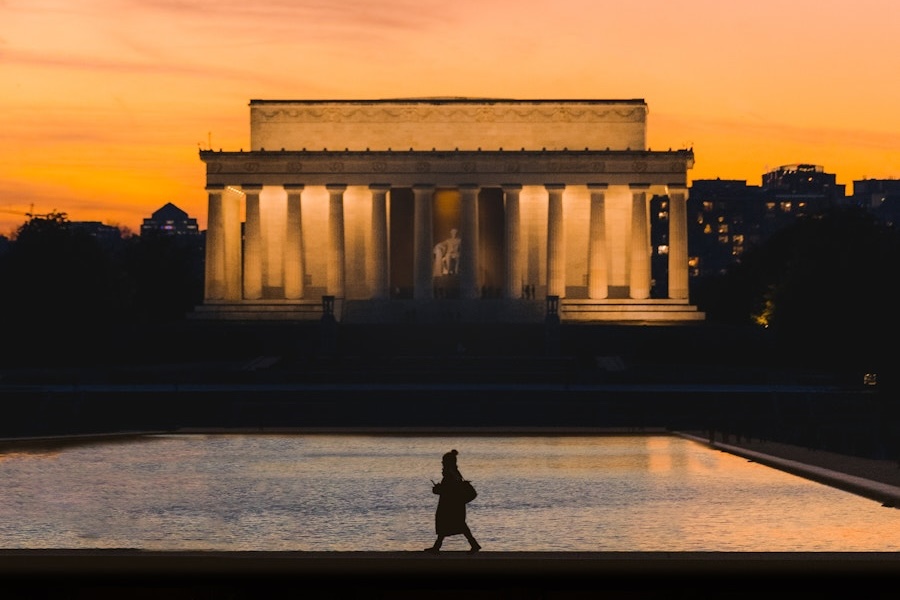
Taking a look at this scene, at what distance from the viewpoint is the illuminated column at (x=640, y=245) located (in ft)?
378

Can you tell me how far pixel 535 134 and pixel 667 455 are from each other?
6928 cm

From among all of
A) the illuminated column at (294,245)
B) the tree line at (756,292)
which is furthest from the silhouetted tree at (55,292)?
the illuminated column at (294,245)

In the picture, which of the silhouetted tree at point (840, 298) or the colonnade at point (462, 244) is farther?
the colonnade at point (462, 244)

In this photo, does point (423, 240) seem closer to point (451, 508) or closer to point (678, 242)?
point (678, 242)

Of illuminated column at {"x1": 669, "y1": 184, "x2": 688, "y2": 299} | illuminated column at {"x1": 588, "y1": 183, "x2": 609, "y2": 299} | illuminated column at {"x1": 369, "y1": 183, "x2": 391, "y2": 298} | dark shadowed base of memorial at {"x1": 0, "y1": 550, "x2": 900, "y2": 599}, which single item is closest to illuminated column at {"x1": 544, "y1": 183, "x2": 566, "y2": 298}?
illuminated column at {"x1": 588, "y1": 183, "x2": 609, "y2": 299}

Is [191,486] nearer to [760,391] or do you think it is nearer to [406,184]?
[760,391]

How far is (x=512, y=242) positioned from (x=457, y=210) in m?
8.25

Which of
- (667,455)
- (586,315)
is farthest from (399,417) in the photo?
(586,315)

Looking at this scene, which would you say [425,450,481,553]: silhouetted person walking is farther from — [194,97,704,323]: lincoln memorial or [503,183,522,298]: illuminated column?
[503,183,522,298]: illuminated column

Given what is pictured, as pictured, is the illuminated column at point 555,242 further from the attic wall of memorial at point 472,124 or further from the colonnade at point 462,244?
the attic wall of memorial at point 472,124

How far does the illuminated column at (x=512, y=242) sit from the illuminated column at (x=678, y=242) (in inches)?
425

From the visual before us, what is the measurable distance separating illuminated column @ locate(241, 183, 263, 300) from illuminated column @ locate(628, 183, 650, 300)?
26.6m

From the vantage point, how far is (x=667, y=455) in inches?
2031

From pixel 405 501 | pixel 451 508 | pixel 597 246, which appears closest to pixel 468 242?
pixel 597 246
